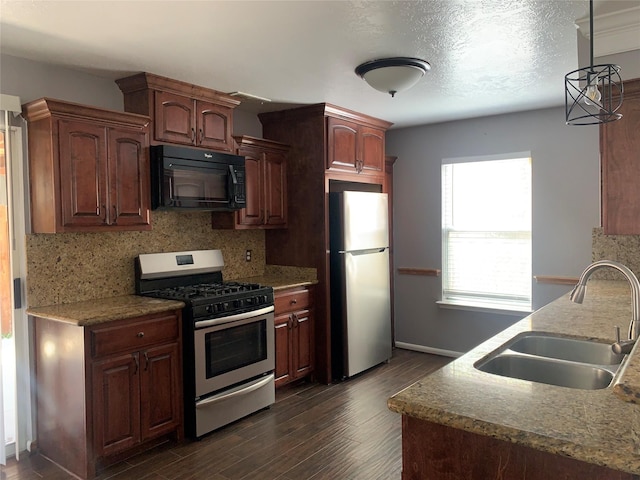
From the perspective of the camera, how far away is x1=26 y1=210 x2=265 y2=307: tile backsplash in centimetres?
302

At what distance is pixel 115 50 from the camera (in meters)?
2.76

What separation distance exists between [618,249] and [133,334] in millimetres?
3036

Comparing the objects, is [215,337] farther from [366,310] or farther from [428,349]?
[428,349]

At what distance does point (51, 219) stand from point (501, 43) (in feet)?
9.10

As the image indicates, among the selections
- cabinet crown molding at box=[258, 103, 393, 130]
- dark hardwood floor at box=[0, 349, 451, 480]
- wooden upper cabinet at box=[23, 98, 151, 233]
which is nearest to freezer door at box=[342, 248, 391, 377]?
dark hardwood floor at box=[0, 349, 451, 480]

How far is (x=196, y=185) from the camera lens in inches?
138

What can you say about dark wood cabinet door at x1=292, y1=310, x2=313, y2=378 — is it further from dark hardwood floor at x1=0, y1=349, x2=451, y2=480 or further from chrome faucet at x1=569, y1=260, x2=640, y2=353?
chrome faucet at x1=569, y1=260, x2=640, y2=353

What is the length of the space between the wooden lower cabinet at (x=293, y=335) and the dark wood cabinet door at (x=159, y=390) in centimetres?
97

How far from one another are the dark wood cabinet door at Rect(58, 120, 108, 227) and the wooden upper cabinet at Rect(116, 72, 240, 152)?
0.41 meters

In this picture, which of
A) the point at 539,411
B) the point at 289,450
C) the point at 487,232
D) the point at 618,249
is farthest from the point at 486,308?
the point at 539,411

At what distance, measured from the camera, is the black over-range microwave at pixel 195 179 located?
10.7 ft

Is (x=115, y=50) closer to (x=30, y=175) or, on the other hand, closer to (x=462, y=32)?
(x=30, y=175)

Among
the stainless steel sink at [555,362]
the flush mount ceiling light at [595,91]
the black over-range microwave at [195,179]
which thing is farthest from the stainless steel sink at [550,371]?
the black over-range microwave at [195,179]

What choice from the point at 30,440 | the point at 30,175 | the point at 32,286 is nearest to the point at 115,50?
the point at 30,175
